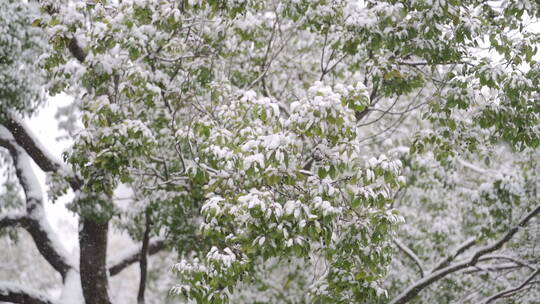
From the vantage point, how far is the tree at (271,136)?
3.85m

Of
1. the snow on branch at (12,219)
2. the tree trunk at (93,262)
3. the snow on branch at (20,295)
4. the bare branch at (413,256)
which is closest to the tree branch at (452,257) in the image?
the bare branch at (413,256)

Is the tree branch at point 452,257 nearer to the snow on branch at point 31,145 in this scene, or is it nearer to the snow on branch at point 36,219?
the snow on branch at point 36,219

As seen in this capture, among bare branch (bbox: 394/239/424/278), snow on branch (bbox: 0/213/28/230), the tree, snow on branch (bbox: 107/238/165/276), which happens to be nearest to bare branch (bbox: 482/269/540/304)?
the tree

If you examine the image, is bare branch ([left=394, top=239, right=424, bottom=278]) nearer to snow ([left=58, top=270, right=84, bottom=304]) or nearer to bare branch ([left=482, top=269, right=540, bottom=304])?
bare branch ([left=482, top=269, right=540, bottom=304])

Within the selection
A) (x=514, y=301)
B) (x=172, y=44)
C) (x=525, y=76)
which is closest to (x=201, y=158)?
(x=172, y=44)

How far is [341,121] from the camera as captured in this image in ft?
11.7

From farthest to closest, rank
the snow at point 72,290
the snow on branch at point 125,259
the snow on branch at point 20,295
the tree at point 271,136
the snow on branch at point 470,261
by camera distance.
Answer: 1. the snow on branch at point 125,259
2. the snow at point 72,290
3. the snow on branch at point 20,295
4. the snow on branch at point 470,261
5. the tree at point 271,136

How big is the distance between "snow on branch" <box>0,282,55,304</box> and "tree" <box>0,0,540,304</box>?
2 cm

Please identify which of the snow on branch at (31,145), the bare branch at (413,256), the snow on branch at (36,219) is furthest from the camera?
the snow on branch at (36,219)

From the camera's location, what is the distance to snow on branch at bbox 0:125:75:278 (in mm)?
7258

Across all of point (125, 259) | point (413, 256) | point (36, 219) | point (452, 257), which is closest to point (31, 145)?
point (36, 219)

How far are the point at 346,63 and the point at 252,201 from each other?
4.13 m

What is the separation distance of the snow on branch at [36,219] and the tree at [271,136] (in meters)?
0.02

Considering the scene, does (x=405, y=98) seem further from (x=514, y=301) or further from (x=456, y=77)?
(x=456, y=77)
